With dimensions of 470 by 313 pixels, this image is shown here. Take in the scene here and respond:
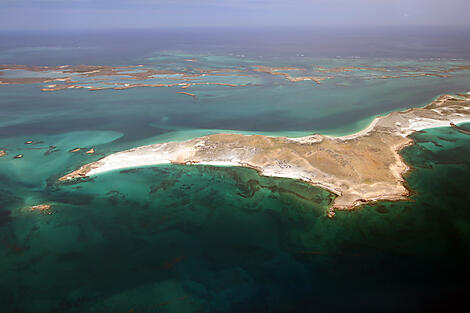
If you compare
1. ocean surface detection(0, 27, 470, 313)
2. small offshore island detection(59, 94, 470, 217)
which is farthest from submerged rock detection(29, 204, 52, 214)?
small offshore island detection(59, 94, 470, 217)

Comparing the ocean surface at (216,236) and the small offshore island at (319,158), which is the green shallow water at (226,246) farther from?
the small offshore island at (319,158)

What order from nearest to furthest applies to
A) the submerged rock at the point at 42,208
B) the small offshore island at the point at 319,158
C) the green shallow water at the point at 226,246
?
the green shallow water at the point at 226,246
the submerged rock at the point at 42,208
the small offshore island at the point at 319,158

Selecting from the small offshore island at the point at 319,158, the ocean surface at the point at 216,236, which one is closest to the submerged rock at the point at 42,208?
the ocean surface at the point at 216,236

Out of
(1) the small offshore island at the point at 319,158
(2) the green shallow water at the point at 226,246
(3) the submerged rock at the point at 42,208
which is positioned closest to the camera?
(2) the green shallow water at the point at 226,246

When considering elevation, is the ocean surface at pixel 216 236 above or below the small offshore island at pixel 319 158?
below

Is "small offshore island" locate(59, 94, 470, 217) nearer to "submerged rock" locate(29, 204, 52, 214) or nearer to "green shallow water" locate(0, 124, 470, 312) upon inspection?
"green shallow water" locate(0, 124, 470, 312)

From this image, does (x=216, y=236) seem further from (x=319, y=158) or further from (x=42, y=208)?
(x=42, y=208)

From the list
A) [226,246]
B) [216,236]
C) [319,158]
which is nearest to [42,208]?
[216,236]
